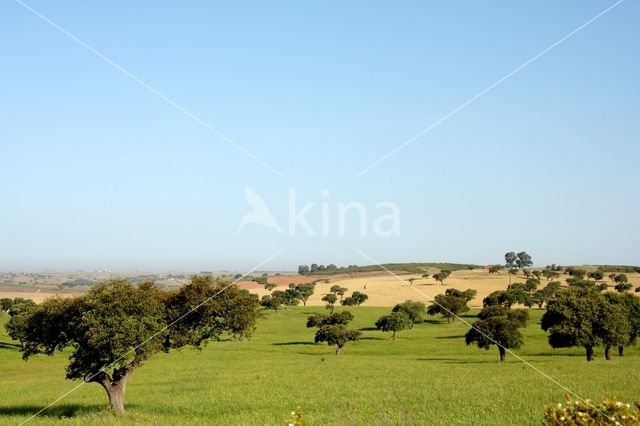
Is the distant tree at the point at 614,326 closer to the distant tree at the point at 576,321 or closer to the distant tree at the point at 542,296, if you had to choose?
the distant tree at the point at 576,321

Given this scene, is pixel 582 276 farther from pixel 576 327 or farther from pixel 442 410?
pixel 442 410

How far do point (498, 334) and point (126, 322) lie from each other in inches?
2078

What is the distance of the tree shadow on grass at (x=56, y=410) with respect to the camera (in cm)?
3675

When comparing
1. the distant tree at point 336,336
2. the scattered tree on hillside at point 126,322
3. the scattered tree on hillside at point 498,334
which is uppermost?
the scattered tree on hillside at point 126,322

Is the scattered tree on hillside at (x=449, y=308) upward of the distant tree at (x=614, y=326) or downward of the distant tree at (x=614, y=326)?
downward

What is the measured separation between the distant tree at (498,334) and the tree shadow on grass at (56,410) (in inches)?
1858

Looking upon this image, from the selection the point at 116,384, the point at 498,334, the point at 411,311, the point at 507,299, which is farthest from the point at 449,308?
the point at 116,384

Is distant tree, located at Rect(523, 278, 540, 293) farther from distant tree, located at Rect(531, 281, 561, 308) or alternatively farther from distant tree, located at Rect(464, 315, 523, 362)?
distant tree, located at Rect(464, 315, 523, 362)

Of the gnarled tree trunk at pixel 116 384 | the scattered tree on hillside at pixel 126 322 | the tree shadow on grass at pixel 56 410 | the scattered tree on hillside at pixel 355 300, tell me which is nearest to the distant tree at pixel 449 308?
the scattered tree on hillside at pixel 355 300

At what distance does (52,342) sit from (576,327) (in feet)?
173

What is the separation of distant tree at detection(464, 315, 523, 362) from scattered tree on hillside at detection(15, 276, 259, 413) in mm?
44788

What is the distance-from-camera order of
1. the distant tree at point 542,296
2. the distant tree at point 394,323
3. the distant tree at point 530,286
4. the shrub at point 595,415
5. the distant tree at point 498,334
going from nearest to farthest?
the shrub at point 595,415, the distant tree at point 498,334, the distant tree at point 394,323, the distant tree at point 542,296, the distant tree at point 530,286

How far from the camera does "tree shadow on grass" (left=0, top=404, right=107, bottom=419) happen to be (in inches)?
1447

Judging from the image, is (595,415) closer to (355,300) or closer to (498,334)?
(498,334)
